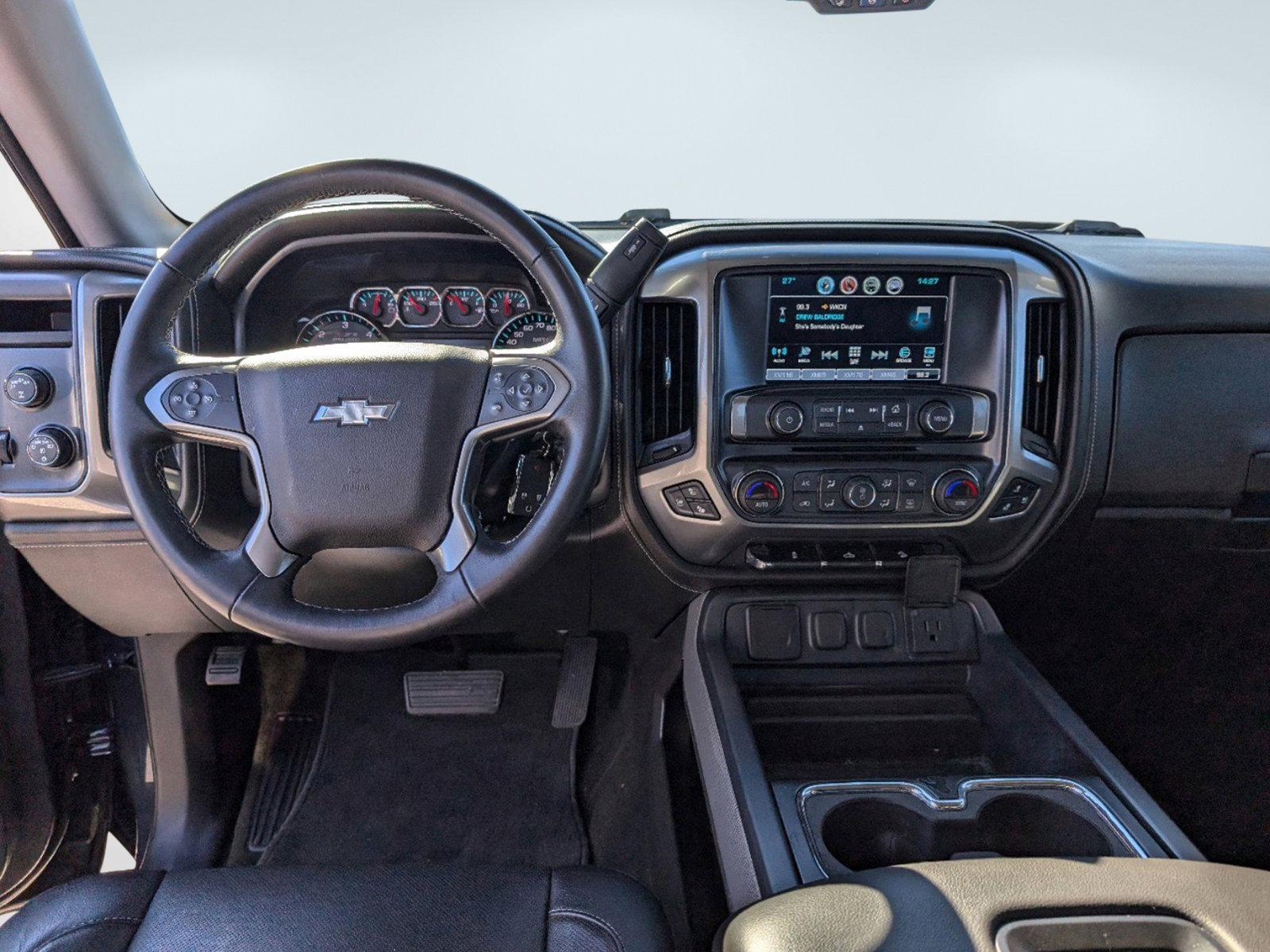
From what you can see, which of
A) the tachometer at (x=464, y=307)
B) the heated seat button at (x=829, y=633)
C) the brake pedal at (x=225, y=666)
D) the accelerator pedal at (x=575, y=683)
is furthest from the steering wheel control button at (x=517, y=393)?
the brake pedal at (x=225, y=666)

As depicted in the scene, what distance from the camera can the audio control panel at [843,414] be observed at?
151cm

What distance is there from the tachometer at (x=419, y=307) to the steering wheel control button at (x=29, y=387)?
1.88ft

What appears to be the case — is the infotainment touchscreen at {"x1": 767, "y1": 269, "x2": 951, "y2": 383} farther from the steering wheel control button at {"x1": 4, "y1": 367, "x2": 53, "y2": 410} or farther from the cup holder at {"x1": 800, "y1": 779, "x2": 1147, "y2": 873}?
the steering wheel control button at {"x1": 4, "y1": 367, "x2": 53, "y2": 410}

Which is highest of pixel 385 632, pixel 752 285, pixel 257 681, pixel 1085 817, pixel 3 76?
pixel 3 76

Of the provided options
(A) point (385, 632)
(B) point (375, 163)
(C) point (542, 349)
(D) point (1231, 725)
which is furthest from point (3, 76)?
(D) point (1231, 725)

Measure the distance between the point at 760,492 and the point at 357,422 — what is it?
69 cm

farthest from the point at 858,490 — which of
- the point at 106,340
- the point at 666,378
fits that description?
the point at 106,340

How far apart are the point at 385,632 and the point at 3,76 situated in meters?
1.31

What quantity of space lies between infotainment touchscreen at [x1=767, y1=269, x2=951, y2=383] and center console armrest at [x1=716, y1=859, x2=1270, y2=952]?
0.85 metres

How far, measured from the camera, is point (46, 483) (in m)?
1.52

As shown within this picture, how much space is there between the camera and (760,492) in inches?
60.3

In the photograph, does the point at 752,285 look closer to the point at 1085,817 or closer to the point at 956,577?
the point at 956,577

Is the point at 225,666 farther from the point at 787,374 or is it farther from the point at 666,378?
the point at 787,374

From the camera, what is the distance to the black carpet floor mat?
6.16 ft
